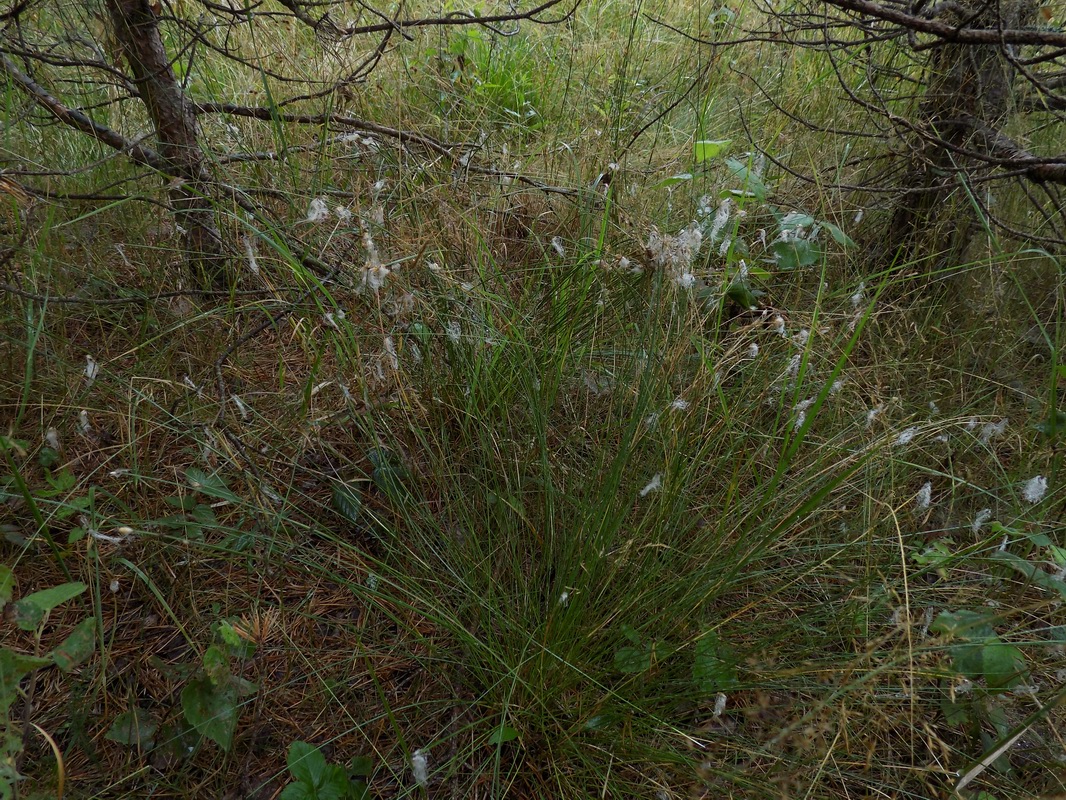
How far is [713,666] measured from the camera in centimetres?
122

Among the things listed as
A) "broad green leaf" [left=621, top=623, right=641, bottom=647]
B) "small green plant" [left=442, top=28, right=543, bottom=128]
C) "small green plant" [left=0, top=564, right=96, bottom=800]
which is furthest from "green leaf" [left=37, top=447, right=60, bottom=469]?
"small green plant" [left=442, top=28, right=543, bottom=128]

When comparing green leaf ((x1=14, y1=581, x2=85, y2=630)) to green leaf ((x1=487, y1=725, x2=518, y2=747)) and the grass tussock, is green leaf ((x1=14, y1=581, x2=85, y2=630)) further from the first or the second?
green leaf ((x1=487, y1=725, x2=518, y2=747))

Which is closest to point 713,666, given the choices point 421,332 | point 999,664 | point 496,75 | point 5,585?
point 999,664

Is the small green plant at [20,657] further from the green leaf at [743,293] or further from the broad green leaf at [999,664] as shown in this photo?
the green leaf at [743,293]

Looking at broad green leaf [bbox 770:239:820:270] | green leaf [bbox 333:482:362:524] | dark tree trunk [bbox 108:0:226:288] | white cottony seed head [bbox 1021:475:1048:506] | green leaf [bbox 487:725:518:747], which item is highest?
dark tree trunk [bbox 108:0:226:288]

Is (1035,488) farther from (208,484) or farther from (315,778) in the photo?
(208,484)

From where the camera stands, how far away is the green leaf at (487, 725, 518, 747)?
1151 millimetres

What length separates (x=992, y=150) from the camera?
2127mm

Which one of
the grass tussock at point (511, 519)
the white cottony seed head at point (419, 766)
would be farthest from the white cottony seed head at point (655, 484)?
the white cottony seed head at point (419, 766)

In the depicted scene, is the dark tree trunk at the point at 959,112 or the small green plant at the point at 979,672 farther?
the dark tree trunk at the point at 959,112

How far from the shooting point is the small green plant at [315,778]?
44.7 inches

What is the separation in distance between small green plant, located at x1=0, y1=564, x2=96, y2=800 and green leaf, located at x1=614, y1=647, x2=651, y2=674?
90 centimetres

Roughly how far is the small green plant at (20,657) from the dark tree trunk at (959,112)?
2.36m

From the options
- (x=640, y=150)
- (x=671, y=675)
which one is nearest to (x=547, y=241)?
(x=640, y=150)
